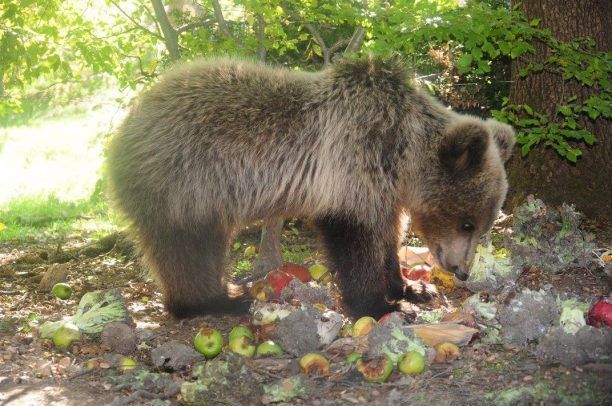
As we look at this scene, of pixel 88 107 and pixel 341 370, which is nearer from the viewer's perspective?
pixel 341 370

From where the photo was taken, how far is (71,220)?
31.5 ft

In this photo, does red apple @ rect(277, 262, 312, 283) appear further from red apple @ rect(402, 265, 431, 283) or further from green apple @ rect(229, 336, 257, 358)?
green apple @ rect(229, 336, 257, 358)

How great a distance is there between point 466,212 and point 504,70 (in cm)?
417

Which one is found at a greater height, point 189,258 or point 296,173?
point 296,173

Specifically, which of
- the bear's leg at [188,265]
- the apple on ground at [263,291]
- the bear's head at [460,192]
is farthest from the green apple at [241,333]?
the bear's head at [460,192]

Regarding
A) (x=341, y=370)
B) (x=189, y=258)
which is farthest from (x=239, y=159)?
(x=341, y=370)

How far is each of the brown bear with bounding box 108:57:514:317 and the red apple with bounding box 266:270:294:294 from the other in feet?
1.19

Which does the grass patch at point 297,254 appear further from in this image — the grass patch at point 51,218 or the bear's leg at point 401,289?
the grass patch at point 51,218

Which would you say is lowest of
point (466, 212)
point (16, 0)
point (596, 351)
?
point (596, 351)

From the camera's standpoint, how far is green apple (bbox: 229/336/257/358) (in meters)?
4.26

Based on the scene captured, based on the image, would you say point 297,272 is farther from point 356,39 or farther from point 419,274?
point 356,39

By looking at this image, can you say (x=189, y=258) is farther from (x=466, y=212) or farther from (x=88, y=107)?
(x=88, y=107)

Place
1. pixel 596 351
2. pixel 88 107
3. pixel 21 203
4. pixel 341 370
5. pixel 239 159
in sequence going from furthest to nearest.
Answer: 1. pixel 88 107
2. pixel 21 203
3. pixel 239 159
4. pixel 341 370
5. pixel 596 351

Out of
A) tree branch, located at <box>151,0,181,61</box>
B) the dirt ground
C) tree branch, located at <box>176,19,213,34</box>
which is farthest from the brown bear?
tree branch, located at <box>176,19,213,34</box>
